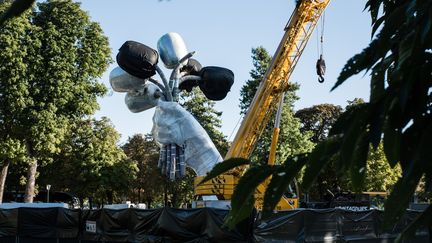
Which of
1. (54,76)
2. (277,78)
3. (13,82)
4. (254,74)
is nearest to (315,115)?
(254,74)

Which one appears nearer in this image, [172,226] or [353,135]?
[353,135]

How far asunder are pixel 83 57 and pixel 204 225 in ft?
101

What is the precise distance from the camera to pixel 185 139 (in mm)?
27406

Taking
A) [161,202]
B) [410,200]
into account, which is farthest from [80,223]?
[161,202]

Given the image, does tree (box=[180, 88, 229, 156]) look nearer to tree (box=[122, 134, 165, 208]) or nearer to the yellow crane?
tree (box=[122, 134, 165, 208])

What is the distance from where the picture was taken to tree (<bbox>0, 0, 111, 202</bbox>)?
A: 3984 cm

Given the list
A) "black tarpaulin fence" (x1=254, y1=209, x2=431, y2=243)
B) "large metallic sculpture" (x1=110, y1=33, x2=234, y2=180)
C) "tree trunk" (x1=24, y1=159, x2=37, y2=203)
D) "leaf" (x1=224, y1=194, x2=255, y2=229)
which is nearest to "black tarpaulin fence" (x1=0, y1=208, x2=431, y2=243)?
A: "black tarpaulin fence" (x1=254, y1=209, x2=431, y2=243)

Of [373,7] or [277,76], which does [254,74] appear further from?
[373,7]

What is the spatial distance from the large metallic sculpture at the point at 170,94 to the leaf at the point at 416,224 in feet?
82.0

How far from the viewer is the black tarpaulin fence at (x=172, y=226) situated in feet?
45.1

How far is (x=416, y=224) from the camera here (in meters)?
1.49

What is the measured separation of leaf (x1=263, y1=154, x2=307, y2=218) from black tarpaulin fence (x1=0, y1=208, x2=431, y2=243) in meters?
11.1

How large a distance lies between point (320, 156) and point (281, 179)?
11 centimetres

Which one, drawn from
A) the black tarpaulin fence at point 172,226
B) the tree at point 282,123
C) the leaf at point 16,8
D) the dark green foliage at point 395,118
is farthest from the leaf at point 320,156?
the tree at point 282,123
